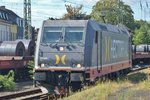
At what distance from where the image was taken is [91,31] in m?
17.8

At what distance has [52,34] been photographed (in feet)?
58.4

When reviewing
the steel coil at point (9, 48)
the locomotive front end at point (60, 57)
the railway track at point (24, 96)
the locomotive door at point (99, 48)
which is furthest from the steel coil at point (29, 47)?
the railway track at point (24, 96)

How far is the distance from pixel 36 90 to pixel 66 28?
2.75 m

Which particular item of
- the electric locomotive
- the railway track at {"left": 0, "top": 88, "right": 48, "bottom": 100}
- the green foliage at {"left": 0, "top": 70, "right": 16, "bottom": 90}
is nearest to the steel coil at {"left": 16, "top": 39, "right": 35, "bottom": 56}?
the green foliage at {"left": 0, "top": 70, "right": 16, "bottom": 90}

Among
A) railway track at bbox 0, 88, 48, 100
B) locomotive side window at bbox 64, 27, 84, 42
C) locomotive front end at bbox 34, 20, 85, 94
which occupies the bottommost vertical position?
railway track at bbox 0, 88, 48, 100

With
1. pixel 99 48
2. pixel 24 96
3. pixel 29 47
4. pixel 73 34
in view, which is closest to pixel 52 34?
pixel 73 34

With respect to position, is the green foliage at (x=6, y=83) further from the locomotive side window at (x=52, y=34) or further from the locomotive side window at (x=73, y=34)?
the locomotive side window at (x=73, y=34)

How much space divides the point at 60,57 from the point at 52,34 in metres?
1.08

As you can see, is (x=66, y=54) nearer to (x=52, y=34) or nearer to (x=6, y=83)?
(x=52, y=34)

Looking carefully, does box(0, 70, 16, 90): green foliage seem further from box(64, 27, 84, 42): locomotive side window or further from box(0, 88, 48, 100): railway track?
box(64, 27, 84, 42): locomotive side window

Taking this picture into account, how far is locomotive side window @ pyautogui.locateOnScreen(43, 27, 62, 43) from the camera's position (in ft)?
58.0

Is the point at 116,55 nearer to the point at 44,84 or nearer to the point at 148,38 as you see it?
the point at 44,84

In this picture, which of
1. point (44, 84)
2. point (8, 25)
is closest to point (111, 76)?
point (44, 84)

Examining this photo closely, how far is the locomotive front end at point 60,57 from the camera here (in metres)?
Result: 17.1
